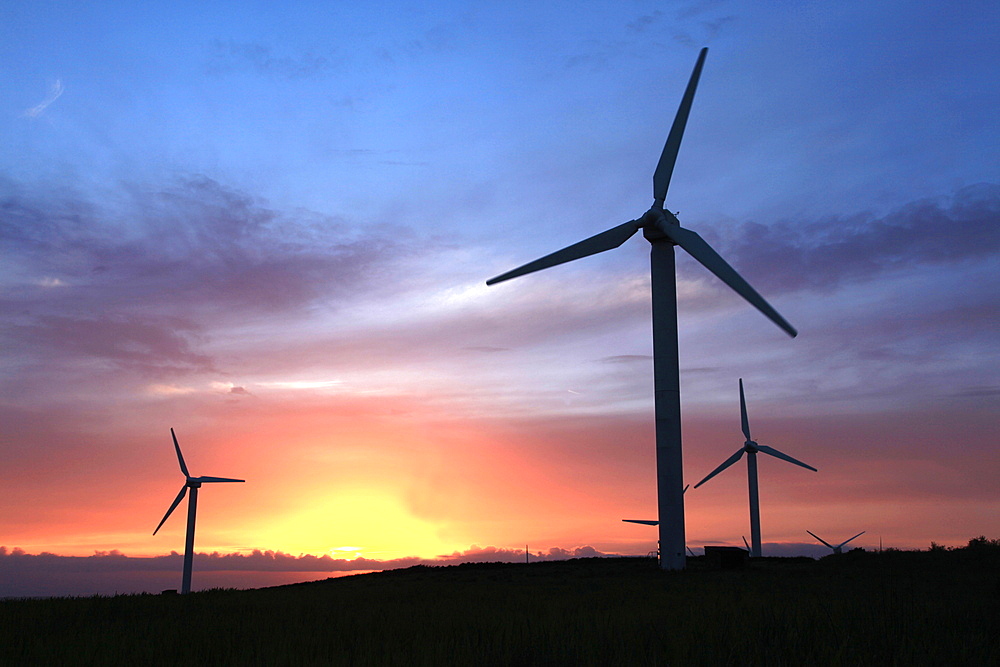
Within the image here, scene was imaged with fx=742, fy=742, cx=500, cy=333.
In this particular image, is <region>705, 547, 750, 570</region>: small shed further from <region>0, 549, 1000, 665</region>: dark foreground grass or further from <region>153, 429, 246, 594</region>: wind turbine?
<region>153, 429, 246, 594</region>: wind turbine

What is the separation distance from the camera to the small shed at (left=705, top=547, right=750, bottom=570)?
54781 mm

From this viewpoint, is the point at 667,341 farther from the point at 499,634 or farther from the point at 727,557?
the point at 499,634

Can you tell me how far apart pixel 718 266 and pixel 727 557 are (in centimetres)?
2259

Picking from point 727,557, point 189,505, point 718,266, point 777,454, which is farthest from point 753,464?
point 189,505

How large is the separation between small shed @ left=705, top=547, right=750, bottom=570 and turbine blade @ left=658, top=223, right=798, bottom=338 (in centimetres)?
2161

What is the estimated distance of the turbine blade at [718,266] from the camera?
1522 inches

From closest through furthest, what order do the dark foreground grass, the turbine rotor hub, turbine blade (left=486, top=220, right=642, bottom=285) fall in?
the dark foreground grass < turbine blade (left=486, top=220, right=642, bottom=285) < the turbine rotor hub

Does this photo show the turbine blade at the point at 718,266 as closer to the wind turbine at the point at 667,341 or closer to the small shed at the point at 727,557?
the wind turbine at the point at 667,341

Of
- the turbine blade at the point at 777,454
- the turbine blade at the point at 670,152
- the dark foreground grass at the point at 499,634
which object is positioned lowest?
the dark foreground grass at the point at 499,634

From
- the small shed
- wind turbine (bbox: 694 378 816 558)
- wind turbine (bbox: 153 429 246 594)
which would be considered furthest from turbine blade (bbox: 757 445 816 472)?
wind turbine (bbox: 153 429 246 594)

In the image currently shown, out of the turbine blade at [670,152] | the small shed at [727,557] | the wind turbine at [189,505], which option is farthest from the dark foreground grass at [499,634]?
the wind turbine at [189,505]

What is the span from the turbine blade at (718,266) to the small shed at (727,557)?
21.6m

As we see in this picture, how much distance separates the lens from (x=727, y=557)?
182 feet

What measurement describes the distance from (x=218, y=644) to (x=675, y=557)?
41.3 m
